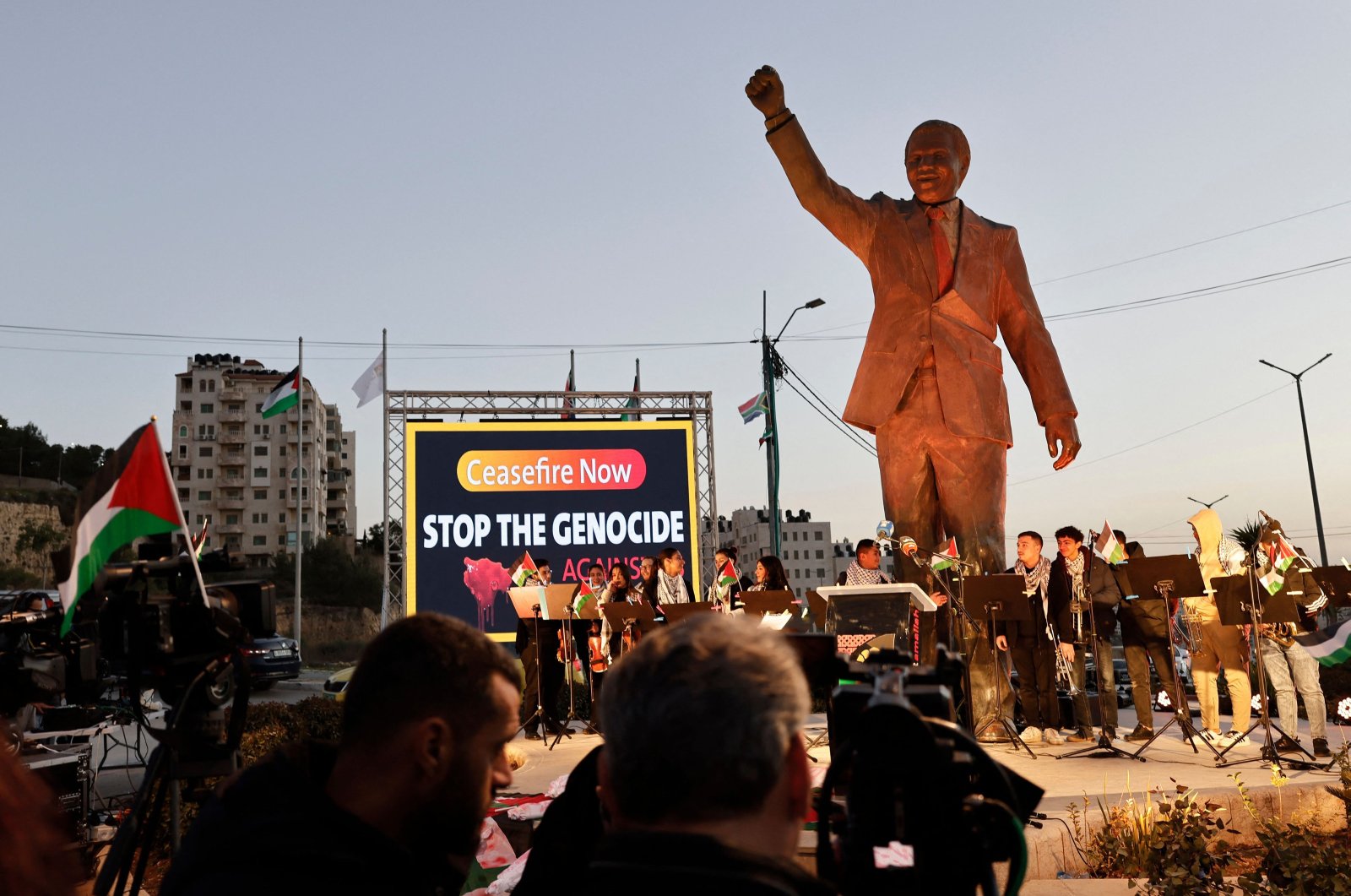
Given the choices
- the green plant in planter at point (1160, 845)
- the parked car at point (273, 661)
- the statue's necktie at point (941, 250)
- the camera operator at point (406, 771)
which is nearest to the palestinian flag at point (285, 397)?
the parked car at point (273, 661)

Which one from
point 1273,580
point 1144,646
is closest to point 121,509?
point 1273,580

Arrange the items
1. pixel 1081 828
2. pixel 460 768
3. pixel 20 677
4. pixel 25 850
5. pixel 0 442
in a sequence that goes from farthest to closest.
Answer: pixel 0 442
pixel 1081 828
pixel 20 677
pixel 460 768
pixel 25 850

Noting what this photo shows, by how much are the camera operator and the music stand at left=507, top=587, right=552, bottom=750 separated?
9.68 metres

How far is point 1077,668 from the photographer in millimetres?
9914

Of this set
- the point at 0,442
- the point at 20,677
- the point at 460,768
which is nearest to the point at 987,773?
the point at 460,768

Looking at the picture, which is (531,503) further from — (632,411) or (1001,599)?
(1001,599)

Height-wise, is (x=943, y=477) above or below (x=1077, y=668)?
above

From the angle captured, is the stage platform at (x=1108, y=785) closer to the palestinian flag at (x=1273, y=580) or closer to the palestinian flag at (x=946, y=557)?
the palestinian flag at (x=1273, y=580)

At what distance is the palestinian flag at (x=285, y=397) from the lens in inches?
1031

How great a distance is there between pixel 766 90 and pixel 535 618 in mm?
6488

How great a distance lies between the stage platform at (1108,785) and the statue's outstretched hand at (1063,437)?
232cm

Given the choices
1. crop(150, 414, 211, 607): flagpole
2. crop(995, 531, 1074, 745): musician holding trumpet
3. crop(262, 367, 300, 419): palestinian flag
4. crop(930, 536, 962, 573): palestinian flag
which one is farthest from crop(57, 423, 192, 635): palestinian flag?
crop(262, 367, 300, 419): palestinian flag

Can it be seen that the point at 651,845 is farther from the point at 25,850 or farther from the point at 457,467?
the point at 457,467

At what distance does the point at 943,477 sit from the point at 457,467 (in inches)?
480
